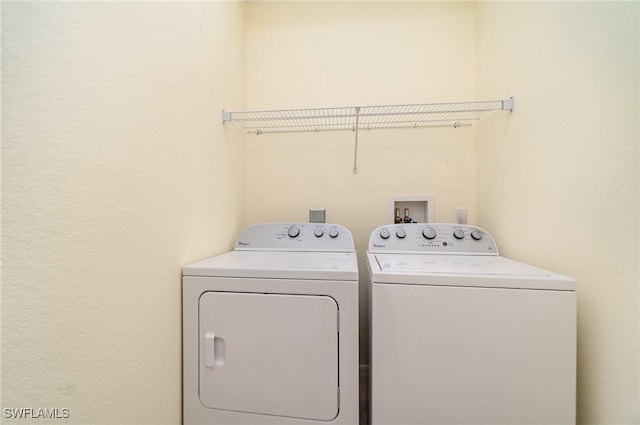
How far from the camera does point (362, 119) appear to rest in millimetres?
1589

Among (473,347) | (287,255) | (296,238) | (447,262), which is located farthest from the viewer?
(296,238)

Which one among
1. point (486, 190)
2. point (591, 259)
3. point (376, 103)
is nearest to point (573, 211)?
point (591, 259)

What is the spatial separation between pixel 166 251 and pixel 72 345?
1.16 ft

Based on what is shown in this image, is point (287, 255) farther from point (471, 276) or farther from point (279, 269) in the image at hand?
Answer: point (471, 276)

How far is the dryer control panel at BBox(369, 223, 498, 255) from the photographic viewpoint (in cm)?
126

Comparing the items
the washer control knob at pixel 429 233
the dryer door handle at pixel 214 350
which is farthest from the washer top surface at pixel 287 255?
the washer control knob at pixel 429 233

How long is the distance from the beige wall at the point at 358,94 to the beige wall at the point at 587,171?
442 millimetres

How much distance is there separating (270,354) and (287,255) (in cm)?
47

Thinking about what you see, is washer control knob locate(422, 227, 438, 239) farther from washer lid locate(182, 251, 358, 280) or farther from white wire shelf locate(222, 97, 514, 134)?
white wire shelf locate(222, 97, 514, 134)

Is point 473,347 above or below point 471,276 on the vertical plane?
A: below

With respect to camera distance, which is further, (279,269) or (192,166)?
(192,166)

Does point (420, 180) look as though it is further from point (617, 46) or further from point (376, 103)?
point (617, 46)

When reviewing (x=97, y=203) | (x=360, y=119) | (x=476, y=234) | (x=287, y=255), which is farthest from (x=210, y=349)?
(x=360, y=119)

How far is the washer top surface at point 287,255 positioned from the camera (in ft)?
2.87
